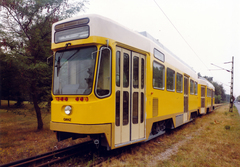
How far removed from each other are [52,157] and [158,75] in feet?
14.0

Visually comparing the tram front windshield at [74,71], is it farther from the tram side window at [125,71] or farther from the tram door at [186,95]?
the tram door at [186,95]

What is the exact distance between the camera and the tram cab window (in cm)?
452

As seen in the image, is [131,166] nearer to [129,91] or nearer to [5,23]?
[129,91]

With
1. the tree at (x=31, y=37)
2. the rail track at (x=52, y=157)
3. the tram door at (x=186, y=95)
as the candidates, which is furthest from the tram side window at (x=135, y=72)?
the tram door at (x=186, y=95)

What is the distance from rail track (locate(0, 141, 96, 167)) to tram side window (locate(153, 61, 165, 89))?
2989 millimetres

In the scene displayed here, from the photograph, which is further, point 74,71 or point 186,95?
point 186,95

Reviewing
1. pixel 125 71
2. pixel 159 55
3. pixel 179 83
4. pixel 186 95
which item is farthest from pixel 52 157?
pixel 186 95

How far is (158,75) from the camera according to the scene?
267 inches

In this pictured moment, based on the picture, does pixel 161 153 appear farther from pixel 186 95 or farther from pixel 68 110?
pixel 186 95

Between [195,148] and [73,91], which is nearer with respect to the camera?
[73,91]

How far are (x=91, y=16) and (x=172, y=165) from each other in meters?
4.14

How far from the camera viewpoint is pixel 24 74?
8.37 m

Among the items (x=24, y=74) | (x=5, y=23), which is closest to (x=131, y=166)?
(x=24, y=74)

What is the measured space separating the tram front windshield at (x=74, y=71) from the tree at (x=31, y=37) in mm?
3705
